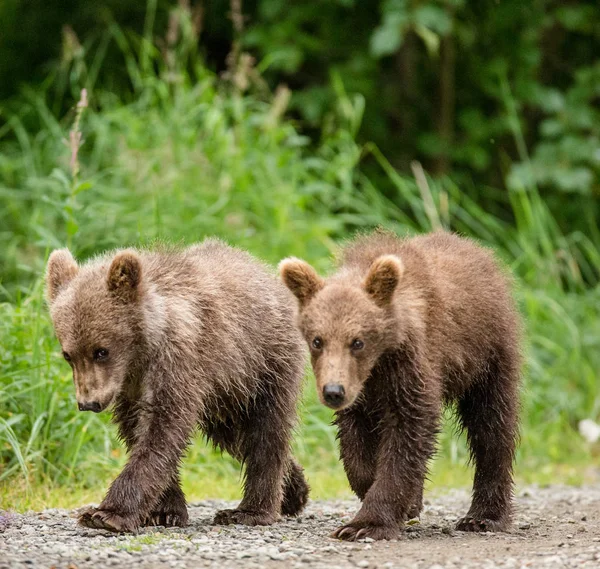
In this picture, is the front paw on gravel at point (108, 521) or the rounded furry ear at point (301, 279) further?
the rounded furry ear at point (301, 279)

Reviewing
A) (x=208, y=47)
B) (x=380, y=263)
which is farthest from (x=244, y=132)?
(x=380, y=263)

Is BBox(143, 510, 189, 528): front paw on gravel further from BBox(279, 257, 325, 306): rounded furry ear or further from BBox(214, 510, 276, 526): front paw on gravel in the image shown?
BBox(279, 257, 325, 306): rounded furry ear

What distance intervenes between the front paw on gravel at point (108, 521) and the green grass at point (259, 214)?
2446mm

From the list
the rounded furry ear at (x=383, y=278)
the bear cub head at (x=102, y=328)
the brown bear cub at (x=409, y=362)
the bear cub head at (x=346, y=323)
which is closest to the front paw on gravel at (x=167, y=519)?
the bear cub head at (x=102, y=328)

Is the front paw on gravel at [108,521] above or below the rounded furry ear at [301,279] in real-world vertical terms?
below

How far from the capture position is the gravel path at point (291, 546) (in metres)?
5.07

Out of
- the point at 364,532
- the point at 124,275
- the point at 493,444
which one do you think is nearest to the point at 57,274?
the point at 124,275

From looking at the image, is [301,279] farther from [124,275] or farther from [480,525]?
[480,525]

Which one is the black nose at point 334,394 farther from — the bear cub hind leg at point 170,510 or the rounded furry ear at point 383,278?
the bear cub hind leg at point 170,510

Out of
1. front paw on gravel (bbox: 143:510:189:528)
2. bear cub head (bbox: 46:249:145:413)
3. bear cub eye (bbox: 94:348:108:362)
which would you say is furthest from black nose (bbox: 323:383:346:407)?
front paw on gravel (bbox: 143:510:189:528)

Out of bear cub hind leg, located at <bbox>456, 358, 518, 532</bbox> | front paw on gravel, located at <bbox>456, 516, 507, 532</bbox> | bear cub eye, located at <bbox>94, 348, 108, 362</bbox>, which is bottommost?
front paw on gravel, located at <bbox>456, 516, 507, 532</bbox>

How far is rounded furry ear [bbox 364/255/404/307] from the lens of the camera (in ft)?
19.4

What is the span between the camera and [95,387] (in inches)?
231

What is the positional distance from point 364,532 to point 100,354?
163cm
